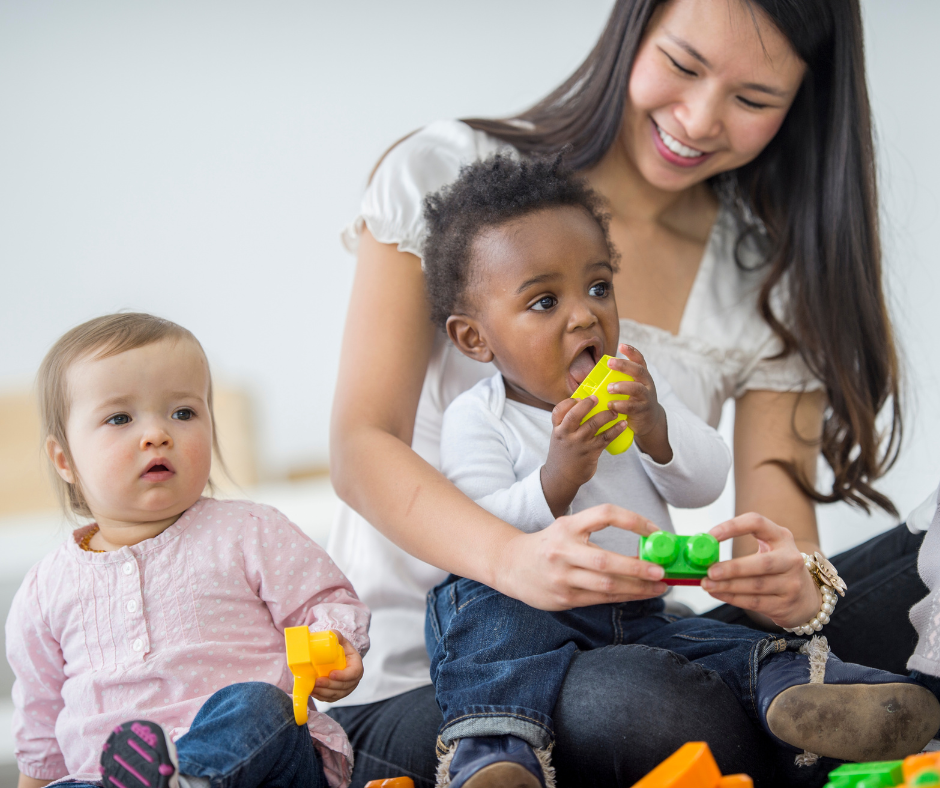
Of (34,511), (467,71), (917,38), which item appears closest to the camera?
(917,38)

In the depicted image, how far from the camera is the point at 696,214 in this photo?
156cm

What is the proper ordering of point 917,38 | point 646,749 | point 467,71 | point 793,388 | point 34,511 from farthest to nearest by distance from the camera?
point 467,71
point 34,511
point 917,38
point 793,388
point 646,749

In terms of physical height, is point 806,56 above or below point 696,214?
above

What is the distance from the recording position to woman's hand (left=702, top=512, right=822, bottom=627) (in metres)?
0.80

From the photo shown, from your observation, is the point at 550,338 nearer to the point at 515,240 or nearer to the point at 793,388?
the point at 515,240

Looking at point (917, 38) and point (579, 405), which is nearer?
point (579, 405)

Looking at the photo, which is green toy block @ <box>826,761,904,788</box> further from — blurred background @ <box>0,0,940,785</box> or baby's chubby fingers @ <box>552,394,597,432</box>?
blurred background @ <box>0,0,940,785</box>


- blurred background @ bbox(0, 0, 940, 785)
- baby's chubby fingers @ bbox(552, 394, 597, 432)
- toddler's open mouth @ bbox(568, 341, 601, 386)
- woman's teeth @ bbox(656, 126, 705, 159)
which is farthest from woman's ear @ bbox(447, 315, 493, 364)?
blurred background @ bbox(0, 0, 940, 785)

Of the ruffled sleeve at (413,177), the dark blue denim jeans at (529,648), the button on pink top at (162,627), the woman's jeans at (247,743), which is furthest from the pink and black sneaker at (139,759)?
the ruffled sleeve at (413,177)

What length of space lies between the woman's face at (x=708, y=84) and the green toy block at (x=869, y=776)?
2.85 ft

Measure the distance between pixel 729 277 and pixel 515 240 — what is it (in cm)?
58

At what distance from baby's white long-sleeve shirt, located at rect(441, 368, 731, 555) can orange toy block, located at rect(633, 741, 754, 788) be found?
0.37 metres

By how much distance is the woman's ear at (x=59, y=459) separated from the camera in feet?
3.47

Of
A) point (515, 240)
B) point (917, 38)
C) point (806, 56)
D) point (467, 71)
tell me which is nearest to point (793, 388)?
point (806, 56)
